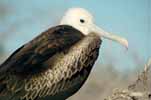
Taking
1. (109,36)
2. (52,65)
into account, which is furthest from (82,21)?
(52,65)

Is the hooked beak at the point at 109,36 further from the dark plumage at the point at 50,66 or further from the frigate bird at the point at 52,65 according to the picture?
the dark plumage at the point at 50,66

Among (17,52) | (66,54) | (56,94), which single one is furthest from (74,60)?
(17,52)

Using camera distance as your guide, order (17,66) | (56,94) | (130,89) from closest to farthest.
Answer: (130,89) → (17,66) → (56,94)

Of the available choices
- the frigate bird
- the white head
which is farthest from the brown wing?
the white head

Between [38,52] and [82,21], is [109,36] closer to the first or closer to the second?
[82,21]

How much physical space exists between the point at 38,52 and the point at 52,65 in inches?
4.8

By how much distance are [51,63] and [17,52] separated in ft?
0.84

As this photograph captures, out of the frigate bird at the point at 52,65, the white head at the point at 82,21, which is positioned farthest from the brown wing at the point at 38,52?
the white head at the point at 82,21

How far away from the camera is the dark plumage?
6.10 ft

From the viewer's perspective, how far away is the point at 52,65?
195cm

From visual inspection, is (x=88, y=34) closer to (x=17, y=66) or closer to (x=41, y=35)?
(x=41, y=35)

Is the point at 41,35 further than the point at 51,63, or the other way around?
the point at 41,35

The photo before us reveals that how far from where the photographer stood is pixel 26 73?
1887 mm

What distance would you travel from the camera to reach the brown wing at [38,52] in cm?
187
